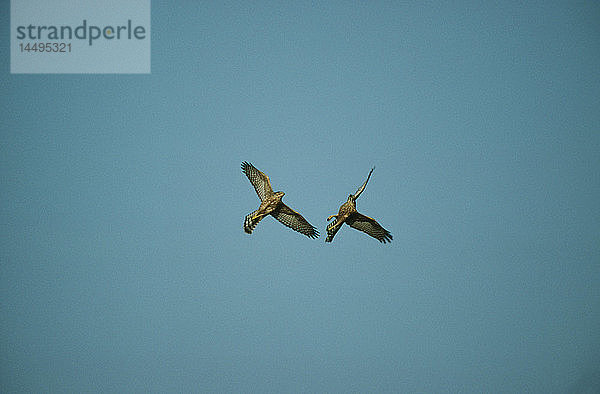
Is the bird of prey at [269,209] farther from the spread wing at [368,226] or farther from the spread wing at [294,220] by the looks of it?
the spread wing at [368,226]

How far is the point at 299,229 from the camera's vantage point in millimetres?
3471

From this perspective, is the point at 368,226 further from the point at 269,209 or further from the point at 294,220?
the point at 269,209

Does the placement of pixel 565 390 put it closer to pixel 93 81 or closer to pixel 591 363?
pixel 591 363

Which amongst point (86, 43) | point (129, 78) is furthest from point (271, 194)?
point (86, 43)

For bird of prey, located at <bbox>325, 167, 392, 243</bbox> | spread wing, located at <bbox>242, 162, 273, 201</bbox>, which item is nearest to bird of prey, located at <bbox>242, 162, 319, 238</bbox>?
spread wing, located at <bbox>242, 162, 273, 201</bbox>

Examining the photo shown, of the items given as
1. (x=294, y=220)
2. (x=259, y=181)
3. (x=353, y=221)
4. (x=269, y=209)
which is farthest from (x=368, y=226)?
(x=259, y=181)

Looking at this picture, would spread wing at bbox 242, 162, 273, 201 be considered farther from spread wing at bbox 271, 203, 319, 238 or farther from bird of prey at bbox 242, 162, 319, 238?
spread wing at bbox 271, 203, 319, 238

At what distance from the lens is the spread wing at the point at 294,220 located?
3363mm

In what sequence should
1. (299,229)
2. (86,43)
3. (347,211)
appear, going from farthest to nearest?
(86,43) → (299,229) → (347,211)

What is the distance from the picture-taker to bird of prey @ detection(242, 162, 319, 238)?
10.5 ft

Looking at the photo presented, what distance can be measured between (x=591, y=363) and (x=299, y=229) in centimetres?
341

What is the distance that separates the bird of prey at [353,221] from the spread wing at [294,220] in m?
0.24

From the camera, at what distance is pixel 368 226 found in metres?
3.43

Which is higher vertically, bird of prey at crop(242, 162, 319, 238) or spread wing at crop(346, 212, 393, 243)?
bird of prey at crop(242, 162, 319, 238)
